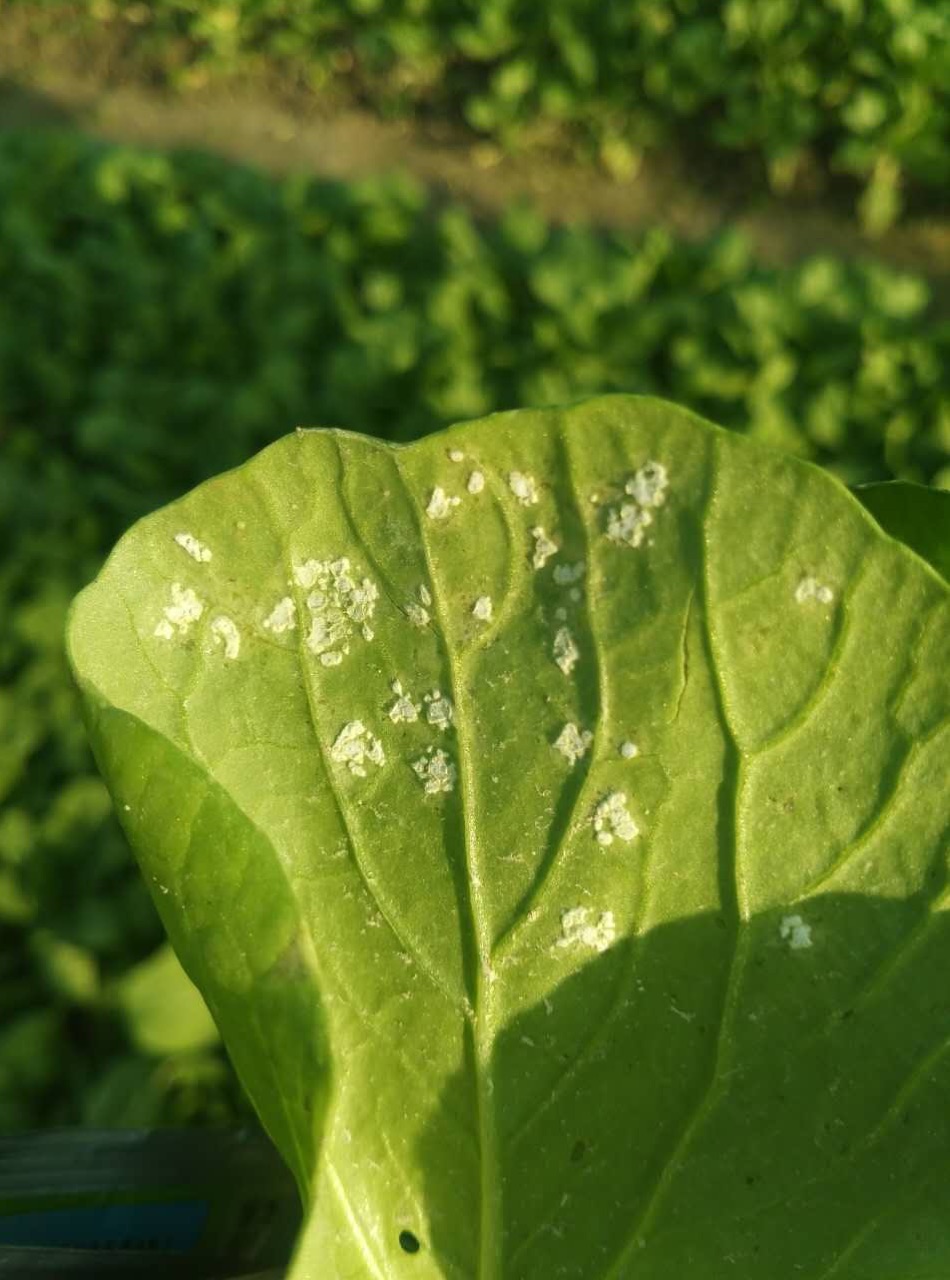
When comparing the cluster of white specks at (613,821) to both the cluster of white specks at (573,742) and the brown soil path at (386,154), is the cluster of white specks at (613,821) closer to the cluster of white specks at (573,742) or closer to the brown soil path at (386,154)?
the cluster of white specks at (573,742)

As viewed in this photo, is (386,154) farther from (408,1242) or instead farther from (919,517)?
(408,1242)

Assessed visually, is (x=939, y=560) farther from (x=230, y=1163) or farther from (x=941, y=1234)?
(x=230, y=1163)

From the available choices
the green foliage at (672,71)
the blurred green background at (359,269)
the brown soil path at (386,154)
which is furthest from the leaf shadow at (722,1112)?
the green foliage at (672,71)

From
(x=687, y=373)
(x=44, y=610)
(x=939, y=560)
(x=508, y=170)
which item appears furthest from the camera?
(x=508, y=170)

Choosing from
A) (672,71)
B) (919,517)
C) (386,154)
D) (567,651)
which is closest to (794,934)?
(567,651)

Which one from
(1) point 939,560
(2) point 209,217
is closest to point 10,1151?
(1) point 939,560

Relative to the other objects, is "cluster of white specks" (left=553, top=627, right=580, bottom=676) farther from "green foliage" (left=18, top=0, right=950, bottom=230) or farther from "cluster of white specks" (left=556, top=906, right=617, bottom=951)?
"green foliage" (left=18, top=0, right=950, bottom=230)
